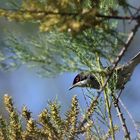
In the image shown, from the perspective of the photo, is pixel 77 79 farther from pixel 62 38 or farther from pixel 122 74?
pixel 62 38

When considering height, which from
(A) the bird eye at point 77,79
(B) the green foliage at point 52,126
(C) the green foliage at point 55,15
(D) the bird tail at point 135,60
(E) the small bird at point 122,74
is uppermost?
(A) the bird eye at point 77,79

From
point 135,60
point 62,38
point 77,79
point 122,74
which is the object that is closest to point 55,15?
point 62,38

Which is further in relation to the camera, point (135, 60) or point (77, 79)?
point (77, 79)

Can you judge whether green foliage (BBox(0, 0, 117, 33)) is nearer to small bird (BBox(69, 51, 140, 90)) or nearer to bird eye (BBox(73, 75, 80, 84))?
small bird (BBox(69, 51, 140, 90))

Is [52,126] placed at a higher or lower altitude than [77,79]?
lower

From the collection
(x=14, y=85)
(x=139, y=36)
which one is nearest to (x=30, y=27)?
(x=139, y=36)

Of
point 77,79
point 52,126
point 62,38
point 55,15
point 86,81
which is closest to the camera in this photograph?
point 55,15

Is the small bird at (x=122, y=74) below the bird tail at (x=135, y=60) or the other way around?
the other way around

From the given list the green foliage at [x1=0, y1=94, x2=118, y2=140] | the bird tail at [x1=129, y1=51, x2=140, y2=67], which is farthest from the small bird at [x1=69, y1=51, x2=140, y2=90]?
the green foliage at [x1=0, y1=94, x2=118, y2=140]

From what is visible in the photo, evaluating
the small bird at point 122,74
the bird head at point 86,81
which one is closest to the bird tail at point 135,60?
the small bird at point 122,74

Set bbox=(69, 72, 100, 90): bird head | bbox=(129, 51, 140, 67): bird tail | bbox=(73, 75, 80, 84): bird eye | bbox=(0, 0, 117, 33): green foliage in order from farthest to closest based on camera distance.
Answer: bbox=(73, 75, 80, 84): bird eye, bbox=(69, 72, 100, 90): bird head, bbox=(129, 51, 140, 67): bird tail, bbox=(0, 0, 117, 33): green foliage

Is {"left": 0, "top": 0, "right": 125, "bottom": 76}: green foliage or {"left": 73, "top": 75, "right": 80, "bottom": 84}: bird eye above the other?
{"left": 73, "top": 75, "right": 80, "bottom": 84}: bird eye

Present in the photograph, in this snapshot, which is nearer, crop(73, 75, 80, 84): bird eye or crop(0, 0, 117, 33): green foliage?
crop(0, 0, 117, 33): green foliage

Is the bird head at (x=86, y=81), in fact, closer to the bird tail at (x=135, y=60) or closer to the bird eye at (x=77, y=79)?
the bird eye at (x=77, y=79)
